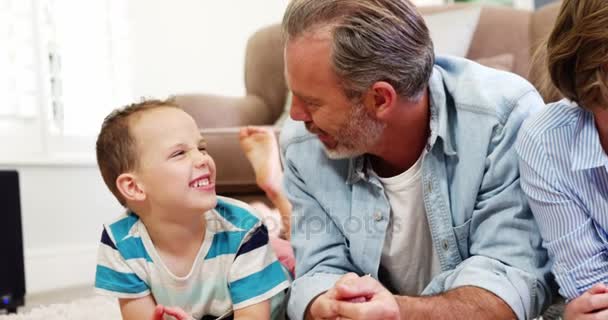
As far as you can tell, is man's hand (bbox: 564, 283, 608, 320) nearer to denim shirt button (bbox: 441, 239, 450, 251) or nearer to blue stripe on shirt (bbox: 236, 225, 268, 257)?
denim shirt button (bbox: 441, 239, 450, 251)

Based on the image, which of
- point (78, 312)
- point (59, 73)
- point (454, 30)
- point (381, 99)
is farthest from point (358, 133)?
point (59, 73)

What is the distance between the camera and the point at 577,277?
3.28 feet

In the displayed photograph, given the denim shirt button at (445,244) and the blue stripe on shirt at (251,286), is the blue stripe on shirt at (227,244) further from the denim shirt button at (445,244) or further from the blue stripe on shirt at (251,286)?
the denim shirt button at (445,244)

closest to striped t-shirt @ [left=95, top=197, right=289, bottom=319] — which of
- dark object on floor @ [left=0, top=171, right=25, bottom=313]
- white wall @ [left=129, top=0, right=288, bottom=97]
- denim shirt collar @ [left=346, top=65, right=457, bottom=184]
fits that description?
denim shirt collar @ [left=346, top=65, right=457, bottom=184]

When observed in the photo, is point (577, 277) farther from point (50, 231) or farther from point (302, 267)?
point (50, 231)

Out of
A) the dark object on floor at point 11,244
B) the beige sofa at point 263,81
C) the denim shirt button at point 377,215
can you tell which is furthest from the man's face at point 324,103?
the dark object on floor at point 11,244

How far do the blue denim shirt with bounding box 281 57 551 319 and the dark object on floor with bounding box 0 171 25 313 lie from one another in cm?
112

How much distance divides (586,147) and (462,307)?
30 centimetres

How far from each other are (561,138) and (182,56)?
96.2 inches

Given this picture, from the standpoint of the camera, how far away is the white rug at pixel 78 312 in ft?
5.30

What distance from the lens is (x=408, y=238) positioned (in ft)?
3.86

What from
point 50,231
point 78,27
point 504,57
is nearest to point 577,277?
point 504,57

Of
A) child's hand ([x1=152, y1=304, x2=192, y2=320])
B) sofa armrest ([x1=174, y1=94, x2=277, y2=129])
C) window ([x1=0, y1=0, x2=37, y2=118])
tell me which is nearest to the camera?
child's hand ([x1=152, y1=304, x2=192, y2=320])

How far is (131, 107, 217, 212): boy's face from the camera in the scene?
3.82 ft
